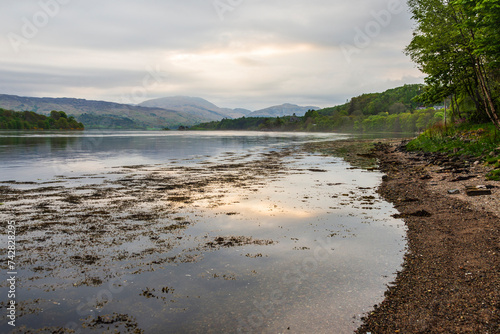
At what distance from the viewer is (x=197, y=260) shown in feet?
31.6

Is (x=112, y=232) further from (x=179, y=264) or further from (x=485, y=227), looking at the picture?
(x=485, y=227)

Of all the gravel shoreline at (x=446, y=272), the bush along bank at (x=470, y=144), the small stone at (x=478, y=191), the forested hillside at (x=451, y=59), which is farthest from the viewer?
the forested hillside at (x=451, y=59)

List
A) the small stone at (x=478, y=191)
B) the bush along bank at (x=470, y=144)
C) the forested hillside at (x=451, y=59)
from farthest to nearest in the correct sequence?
the forested hillside at (x=451, y=59)
the bush along bank at (x=470, y=144)
the small stone at (x=478, y=191)

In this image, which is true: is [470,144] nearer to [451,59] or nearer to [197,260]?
[451,59]

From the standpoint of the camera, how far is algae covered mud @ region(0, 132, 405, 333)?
6668mm

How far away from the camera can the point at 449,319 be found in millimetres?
6352

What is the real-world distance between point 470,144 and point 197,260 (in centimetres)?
3352

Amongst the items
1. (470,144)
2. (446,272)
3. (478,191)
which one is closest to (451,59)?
(470,144)

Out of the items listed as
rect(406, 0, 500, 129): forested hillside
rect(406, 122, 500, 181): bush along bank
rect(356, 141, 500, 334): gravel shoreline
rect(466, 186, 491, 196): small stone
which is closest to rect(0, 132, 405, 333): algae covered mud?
rect(356, 141, 500, 334): gravel shoreline

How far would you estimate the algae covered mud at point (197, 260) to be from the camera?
21.9 ft

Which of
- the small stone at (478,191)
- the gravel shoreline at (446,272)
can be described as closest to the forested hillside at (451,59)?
the small stone at (478,191)

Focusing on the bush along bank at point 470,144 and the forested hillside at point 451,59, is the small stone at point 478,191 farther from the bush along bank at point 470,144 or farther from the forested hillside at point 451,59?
the forested hillside at point 451,59

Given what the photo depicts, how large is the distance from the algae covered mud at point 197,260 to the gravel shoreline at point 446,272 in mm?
514

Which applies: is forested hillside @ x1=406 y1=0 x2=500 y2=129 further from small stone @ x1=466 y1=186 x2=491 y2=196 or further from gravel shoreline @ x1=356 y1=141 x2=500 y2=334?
gravel shoreline @ x1=356 y1=141 x2=500 y2=334
